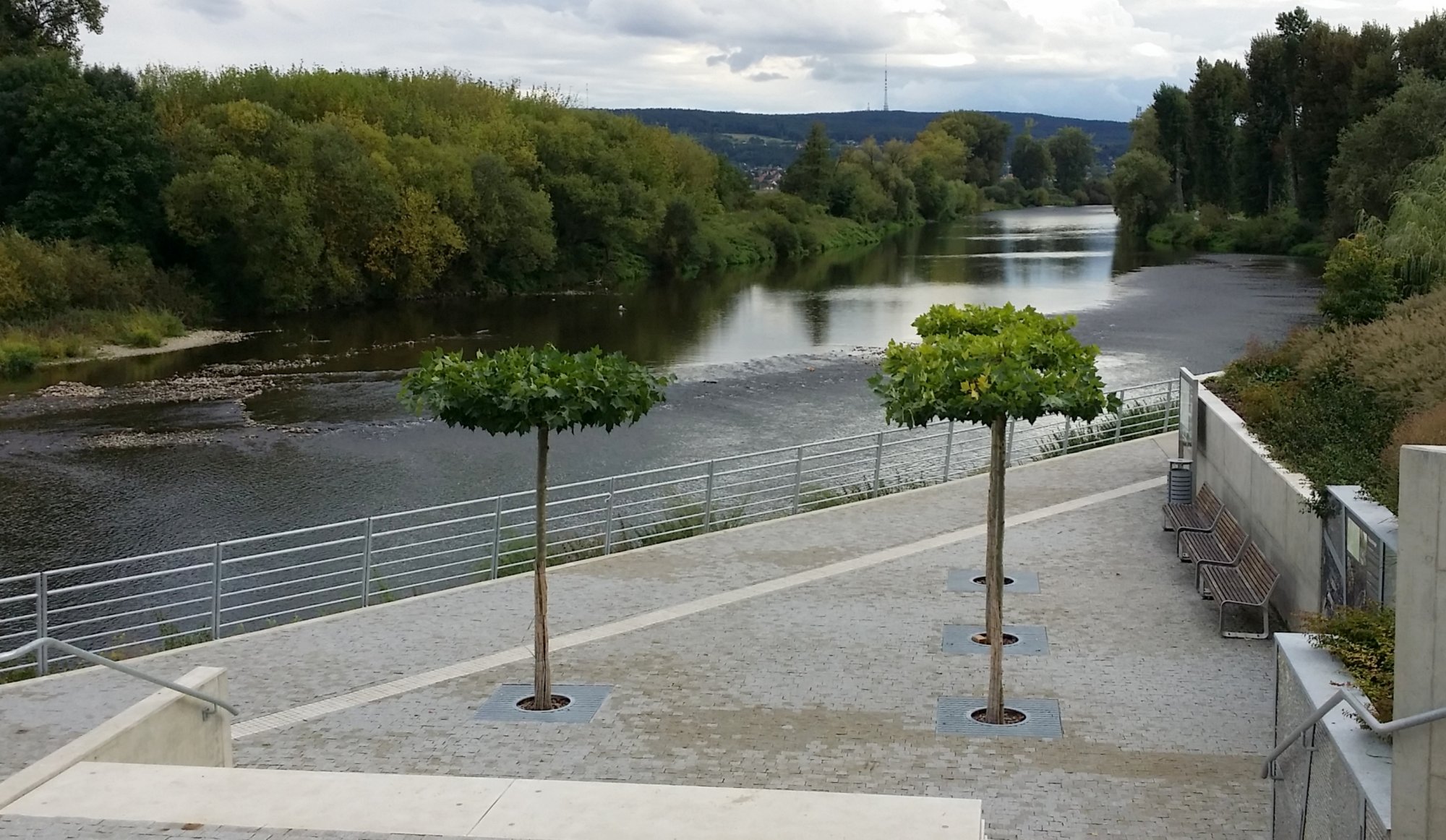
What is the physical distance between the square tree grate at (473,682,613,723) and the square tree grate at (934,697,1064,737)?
97.2 inches

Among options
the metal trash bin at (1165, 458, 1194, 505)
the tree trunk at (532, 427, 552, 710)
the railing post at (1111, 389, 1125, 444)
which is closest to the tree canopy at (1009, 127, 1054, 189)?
the railing post at (1111, 389, 1125, 444)

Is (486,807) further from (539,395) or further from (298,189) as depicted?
(298,189)

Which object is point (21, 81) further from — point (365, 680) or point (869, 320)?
point (365, 680)

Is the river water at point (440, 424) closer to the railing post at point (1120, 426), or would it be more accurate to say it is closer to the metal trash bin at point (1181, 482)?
the railing post at point (1120, 426)

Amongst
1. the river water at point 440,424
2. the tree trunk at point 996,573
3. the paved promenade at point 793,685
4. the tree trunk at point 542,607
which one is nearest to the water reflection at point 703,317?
the river water at point 440,424

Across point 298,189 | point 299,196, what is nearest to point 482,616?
point 299,196

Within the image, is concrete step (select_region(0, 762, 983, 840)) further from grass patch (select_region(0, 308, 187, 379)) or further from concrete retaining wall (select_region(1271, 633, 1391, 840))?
grass patch (select_region(0, 308, 187, 379))

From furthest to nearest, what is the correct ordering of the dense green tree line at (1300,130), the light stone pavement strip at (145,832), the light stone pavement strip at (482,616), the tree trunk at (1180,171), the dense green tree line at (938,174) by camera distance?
the dense green tree line at (938,174)
the tree trunk at (1180,171)
the dense green tree line at (1300,130)
the light stone pavement strip at (482,616)
the light stone pavement strip at (145,832)

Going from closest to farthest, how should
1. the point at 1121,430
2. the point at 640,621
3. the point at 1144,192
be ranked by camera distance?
1. the point at 640,621
2. the point at 1121,430
3. the point at 1144,192

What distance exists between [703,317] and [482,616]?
41.7m

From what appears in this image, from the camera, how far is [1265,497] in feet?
43.9

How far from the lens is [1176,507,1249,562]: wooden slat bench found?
1312 cm

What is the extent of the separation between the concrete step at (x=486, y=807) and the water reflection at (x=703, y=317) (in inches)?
1342

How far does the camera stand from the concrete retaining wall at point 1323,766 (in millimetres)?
5809
